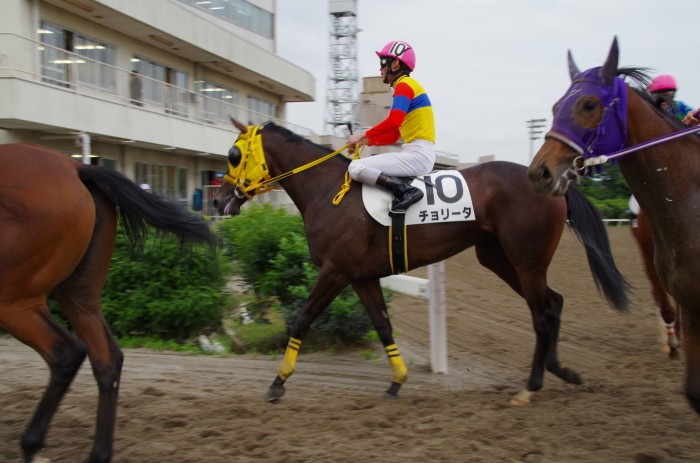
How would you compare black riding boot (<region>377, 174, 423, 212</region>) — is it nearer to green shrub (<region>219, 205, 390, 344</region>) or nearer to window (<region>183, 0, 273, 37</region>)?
green shrub (<region>219, 205, 390, 344</region>)

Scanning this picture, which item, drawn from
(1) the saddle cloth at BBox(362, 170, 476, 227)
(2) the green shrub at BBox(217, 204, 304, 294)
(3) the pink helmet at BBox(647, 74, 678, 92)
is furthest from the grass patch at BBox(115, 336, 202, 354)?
(3) the pink helmet at BBox(647, 74, 678, 92)

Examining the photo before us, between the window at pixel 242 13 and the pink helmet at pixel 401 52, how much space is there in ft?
65.5

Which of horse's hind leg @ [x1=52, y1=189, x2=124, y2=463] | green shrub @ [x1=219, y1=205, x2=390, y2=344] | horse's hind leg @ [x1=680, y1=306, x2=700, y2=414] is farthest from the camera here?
green shrub @ [x1=219, y1=205, x2=390, y2=344]

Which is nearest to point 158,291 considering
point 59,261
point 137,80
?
point 59,261

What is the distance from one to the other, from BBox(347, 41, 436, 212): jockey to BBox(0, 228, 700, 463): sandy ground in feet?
5.51

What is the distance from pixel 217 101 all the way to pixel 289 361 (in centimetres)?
1859

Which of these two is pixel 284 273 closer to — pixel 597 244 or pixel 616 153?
pixel 597 244

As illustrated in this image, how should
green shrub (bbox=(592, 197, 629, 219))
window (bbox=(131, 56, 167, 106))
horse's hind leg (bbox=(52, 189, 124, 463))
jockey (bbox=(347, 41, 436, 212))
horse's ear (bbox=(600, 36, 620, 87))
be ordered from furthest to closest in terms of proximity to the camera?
1. green shrub (bbox=(592, 197, 629, 219))
2. window (bbox=(131, 56, 167, 106))
3. jockey (bbox=(347, 41, 436, 212))
4. horse's hind leg (bbox=(52, 189, 124, 463))
5. horse's ear (bbox=(600, 36, 620, 87))

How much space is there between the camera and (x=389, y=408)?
4.40 m

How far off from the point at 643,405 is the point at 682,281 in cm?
162

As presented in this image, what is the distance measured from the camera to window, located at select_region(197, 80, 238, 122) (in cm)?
2145

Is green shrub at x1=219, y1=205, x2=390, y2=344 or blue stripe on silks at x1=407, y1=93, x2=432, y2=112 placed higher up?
blue stripe on silks at x1=407, y1=93, x2=432, y2=112

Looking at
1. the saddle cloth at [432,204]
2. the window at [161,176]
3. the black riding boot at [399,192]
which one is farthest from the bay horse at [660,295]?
the window at [161,176]

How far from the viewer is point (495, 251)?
527 cm
